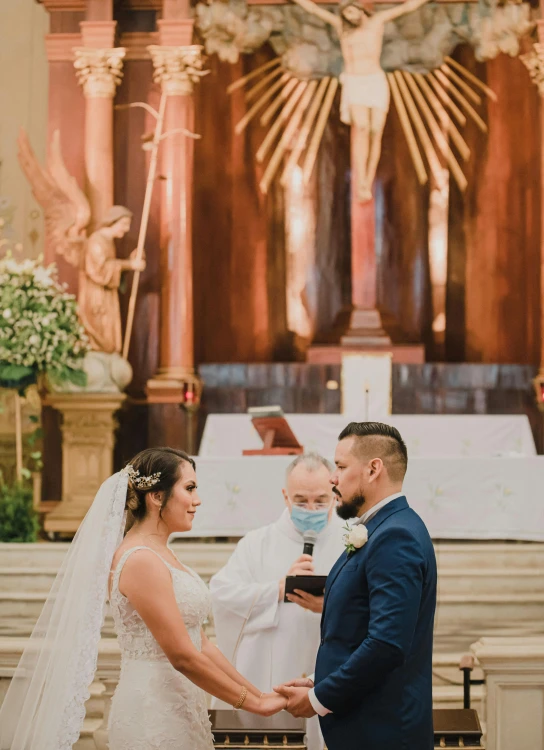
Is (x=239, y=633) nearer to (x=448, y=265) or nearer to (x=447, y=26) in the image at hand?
(x=448, y=265)

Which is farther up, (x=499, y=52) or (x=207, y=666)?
(x=499, y=52)

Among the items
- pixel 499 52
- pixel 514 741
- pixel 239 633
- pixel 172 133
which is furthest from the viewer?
pixel 499 52

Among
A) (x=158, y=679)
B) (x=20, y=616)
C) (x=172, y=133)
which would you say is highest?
(x=172, y=133)

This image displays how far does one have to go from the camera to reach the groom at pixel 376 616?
2924 mm

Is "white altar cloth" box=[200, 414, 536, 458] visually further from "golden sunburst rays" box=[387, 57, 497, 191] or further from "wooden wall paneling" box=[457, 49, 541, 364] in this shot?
"golden sunburst rays" box=[387, 57, 497, 191]

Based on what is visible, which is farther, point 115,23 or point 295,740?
point 115,23

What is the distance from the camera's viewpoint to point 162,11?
9312 millimetres

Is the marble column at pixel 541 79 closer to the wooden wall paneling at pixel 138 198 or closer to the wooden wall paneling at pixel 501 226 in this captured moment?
the wooden wall paneling at pixel 501 226

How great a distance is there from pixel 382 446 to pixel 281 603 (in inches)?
49.7

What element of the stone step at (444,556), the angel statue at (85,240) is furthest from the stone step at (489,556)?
the angel statue at (85,240)

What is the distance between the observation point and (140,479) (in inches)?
133

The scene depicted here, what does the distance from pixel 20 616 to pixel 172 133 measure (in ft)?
13.2

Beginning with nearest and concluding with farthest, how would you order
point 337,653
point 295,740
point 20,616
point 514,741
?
point 337,653, point 295,740, point 514,741, point 20,616

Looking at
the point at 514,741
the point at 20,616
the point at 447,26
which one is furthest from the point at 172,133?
the point at 514,741
